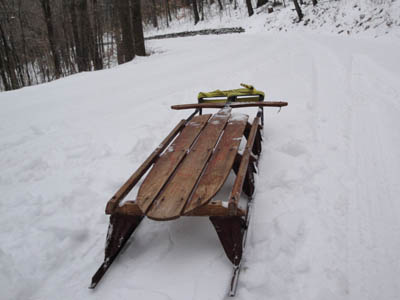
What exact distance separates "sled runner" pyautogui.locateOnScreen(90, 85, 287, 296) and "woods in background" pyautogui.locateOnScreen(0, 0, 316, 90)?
786 centimetres

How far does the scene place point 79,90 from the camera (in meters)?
5.55

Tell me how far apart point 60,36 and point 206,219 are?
11449 mm

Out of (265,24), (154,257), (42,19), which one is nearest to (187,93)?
(154,257)

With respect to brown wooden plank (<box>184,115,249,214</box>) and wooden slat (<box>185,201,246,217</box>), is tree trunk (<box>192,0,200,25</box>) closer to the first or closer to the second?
brown wooden plank (<box>184,115,249,214</box>)

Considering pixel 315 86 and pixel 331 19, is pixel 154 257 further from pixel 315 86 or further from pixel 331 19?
pixel 331 19

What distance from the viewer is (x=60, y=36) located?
422 inches

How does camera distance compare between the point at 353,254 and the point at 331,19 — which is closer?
the point at 353,254

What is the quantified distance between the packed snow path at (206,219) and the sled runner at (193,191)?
0.17 m

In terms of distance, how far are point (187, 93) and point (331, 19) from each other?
11347 mm

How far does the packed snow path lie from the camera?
1683 millimetres

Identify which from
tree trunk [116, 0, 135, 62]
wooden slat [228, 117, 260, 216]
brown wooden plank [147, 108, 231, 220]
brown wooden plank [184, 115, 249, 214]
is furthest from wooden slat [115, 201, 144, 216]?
tree trunk [116, 0, 135, 62]

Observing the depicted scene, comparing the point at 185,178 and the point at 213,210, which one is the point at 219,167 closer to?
the point at 185,178

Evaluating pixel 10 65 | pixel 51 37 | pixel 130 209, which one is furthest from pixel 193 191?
pixel 10 65

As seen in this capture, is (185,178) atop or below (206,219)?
atop
